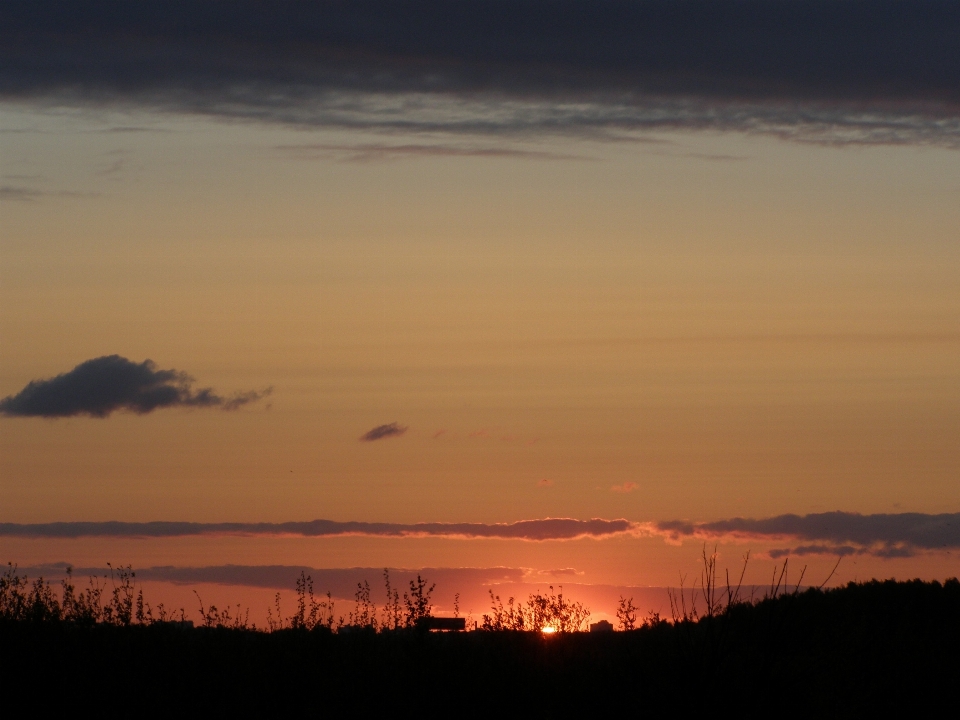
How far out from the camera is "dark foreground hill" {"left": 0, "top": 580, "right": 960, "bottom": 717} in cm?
1414

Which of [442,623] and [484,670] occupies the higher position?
[442,623]

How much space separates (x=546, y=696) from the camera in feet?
51.0

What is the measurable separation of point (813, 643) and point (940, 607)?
4759 millimetres

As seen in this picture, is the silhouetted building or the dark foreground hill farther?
the silhouetted building

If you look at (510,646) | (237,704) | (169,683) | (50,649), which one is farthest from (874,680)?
(50,649)

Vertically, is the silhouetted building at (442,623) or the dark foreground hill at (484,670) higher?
the silhouetted building at (442,623)

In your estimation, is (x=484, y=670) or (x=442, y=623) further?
(x=442, y=623)

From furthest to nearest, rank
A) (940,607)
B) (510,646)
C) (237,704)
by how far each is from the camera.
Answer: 1. (940,607)
2. (510,646)
3. (237,704)

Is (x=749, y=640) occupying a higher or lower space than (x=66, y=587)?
lower

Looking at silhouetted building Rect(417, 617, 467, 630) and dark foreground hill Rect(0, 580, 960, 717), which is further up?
silhouetted building Rect(417, 617, 467, 630)

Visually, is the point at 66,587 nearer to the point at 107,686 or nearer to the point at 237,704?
the point at 107,686

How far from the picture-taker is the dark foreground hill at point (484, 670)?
1414 centimetres

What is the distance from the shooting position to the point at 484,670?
16.3m

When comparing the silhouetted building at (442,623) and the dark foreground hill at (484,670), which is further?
the silhouetted building at (442,623)
